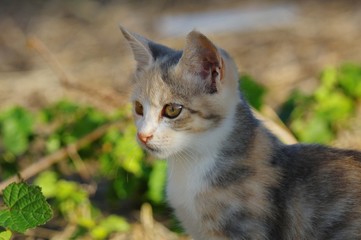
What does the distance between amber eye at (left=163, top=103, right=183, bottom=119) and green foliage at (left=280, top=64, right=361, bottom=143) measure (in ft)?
4.98

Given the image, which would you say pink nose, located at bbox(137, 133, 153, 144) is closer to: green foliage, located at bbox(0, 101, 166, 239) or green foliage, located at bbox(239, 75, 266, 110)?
green foliage, located at bbox(0, 101, 166, 239)

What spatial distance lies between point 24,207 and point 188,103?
2.52ft

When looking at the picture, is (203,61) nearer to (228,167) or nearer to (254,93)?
(228,167)

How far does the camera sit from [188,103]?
2.76 m

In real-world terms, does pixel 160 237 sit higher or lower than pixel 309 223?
lower

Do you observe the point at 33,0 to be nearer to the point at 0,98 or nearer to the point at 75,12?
the point at 75,12

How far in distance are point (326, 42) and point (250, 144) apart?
3527mm

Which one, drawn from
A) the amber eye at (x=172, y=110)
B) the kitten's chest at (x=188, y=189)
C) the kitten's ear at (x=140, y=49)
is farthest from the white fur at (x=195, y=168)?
the kitten's ear at (x=140, y=49)

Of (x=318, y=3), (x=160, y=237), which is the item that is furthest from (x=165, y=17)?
(x=160, y=237)

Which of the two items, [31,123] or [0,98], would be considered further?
[0,98]

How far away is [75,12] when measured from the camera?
7492 millimetres

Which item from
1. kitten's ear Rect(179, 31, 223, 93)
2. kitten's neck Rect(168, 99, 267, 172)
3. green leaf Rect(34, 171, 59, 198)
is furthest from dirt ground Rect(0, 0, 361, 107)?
kitten's ear Rect(179, 31, 223, 93)

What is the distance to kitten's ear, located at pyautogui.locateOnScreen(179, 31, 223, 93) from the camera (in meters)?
2.63

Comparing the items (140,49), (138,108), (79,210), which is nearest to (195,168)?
(138,108)
